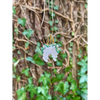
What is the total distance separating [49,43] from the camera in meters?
1.33

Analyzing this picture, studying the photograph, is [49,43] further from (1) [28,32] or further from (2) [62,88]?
(2) [62,88]

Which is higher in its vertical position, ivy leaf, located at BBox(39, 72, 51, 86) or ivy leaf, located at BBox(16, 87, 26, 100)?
ivy leaf, located at BBox(39, 72, 51, 86)

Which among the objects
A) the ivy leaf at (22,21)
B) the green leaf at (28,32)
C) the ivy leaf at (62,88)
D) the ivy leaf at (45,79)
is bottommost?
the ivy leaf at (62,88)

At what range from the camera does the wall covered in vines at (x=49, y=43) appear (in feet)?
4.34

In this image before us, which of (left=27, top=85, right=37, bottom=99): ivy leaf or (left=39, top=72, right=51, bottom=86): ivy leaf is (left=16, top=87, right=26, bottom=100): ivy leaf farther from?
(left=39, top=72, right=51, bottom=86): ivy leaf

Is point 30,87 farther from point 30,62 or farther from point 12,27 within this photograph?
point 12,27

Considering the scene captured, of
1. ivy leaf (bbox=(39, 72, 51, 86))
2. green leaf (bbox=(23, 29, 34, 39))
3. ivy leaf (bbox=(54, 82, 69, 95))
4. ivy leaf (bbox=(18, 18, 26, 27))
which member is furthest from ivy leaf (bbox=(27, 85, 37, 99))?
ivy leaf (bbox=(18, 18, 26, 27))

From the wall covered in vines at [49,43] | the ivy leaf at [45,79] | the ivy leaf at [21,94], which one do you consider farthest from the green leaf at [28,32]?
the ivy leaf at [21,94]

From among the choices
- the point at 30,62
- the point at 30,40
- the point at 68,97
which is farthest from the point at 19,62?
the point at 68,97

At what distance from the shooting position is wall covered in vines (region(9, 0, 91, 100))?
4.34ft

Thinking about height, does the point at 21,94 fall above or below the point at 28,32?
below

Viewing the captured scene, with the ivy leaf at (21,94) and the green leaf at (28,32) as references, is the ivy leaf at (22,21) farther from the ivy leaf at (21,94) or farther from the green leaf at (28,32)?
the ivy leaf at (21,94)

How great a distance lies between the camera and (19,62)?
4.49 ft

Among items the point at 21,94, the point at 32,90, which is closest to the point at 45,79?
the point at 32,90
